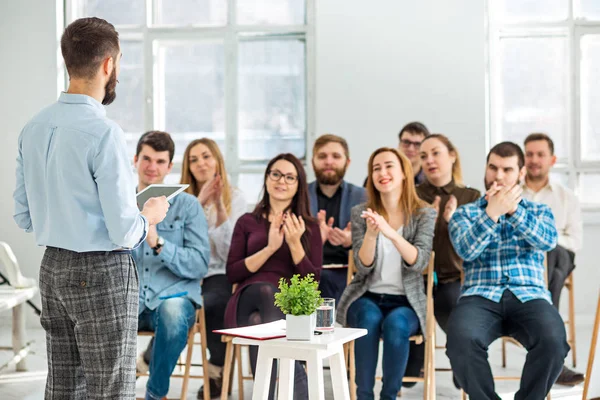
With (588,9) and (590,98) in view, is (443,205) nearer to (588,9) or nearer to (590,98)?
(590,98)

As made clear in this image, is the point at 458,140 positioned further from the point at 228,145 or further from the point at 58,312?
the point at 58,312

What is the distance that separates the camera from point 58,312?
2098mm

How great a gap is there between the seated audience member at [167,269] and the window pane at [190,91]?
2537 millimetres

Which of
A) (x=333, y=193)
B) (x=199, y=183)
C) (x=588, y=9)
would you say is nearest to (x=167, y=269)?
(x=199, y=183)

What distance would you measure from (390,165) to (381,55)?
7.60ft

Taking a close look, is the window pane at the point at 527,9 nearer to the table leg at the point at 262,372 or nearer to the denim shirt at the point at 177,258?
the denim shirt at the point at 177,258

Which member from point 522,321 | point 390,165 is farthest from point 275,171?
point 522,321

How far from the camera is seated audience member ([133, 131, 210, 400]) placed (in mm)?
3334

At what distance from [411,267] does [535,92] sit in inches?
126

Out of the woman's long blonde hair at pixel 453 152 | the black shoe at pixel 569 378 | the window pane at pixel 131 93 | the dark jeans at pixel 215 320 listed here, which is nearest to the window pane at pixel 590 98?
the woman's long blonde hair at pixel 453 152

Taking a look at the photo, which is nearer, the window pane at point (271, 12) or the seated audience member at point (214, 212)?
the seated audience member at point (214, 212)

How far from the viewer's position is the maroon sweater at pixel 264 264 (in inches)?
143

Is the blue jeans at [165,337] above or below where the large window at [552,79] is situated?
below

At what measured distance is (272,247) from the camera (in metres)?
3.63
